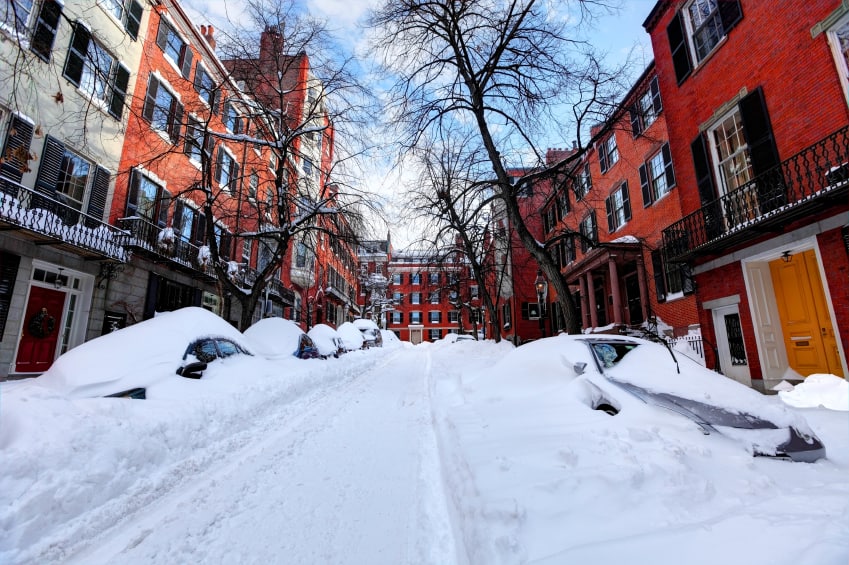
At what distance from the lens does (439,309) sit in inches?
2623

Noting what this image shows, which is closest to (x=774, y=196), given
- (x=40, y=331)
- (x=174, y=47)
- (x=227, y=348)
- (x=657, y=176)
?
(x=657, y=176)

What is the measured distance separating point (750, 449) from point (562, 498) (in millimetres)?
2194

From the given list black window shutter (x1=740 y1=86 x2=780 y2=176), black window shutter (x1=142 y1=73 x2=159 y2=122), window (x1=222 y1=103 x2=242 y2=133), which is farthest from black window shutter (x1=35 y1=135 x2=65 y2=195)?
black window shutter (x1=740 y1=86 x2=780 y2=176)

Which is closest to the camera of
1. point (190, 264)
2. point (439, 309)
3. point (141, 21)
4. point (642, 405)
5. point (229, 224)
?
point (642, 405)

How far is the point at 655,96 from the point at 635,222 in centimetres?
511

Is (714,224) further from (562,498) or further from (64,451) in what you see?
(64,451)

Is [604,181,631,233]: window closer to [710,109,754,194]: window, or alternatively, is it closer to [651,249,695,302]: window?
[651,249,695,302]: window

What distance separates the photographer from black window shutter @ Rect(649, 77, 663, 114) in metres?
14.6

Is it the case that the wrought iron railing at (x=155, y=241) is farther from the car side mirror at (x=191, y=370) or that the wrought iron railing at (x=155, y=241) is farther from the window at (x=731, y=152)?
the window at (x=731, y=152)

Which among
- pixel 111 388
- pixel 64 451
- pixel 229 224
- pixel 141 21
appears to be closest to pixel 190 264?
pixel 229 224

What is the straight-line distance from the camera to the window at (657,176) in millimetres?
Answer: 13977

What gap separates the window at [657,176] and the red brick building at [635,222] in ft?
0.12

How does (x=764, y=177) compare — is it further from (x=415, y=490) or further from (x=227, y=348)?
(x=227, y=348)

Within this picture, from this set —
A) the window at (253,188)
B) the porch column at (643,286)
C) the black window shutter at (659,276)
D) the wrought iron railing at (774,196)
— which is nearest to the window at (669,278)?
the black window shutter at (659,276)
